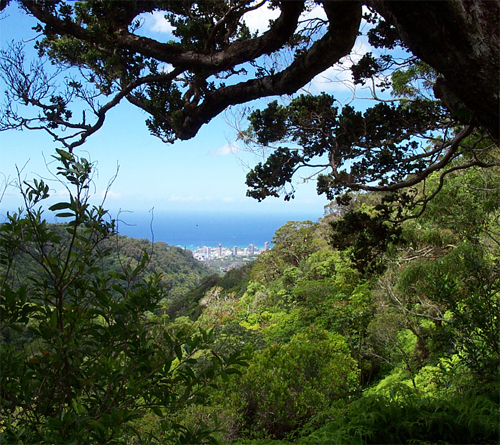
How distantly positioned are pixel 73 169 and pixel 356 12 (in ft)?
5.05

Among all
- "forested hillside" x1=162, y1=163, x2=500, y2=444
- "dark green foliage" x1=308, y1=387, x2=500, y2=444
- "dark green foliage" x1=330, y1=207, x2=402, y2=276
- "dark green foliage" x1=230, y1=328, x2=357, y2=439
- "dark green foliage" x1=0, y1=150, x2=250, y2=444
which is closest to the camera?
"dark green foliage" x1=0, y1=150, x2=250, y2=444

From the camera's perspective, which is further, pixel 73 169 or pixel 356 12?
pixel 356 12

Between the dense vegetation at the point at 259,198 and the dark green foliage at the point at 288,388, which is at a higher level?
the dense vegetation at the point at 259,198

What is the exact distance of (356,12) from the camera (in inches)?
71.7

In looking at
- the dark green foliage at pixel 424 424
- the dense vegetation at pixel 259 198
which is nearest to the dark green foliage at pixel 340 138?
the dense vegetation at pixel 259 198

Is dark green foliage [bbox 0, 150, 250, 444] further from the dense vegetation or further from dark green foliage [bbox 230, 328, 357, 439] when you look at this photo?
dark green foliage [bbox 230, 328, 357, 439]

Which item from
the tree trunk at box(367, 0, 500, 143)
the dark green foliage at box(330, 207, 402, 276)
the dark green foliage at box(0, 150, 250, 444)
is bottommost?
the dark green foliage at box(0, 150, 250, 444)

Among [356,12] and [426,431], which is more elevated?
[356,12]

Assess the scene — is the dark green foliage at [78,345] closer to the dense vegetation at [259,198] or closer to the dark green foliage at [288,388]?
the dense vegetation at [259,198]

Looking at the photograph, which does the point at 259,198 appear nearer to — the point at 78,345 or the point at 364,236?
the point at 364,236

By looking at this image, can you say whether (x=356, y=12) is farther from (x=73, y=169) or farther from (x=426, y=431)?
(x=426, y=431)

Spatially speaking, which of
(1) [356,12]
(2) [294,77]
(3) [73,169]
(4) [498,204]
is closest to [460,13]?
(1) [356,12]

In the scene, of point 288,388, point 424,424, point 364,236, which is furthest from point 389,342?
point 424,424

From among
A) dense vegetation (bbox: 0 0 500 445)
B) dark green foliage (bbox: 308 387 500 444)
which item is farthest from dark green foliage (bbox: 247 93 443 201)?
dark green foliage (bbox: 308 387 500 444)
